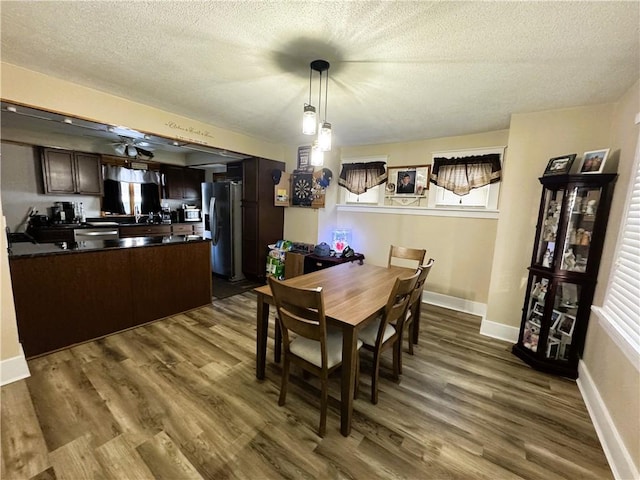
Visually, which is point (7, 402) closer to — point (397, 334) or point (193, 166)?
point (397, 334)

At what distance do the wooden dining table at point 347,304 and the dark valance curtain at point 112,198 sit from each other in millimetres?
4587

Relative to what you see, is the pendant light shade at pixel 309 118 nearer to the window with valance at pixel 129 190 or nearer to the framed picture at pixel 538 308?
the framed picture at pixel 538 308

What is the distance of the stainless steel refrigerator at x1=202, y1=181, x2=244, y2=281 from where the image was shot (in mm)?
4496

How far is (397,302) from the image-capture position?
1.94 metres

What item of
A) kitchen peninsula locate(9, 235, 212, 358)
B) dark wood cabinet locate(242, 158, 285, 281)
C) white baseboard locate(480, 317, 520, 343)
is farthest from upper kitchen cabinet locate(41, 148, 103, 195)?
white baseboard locate(480, 317, 520, 343)

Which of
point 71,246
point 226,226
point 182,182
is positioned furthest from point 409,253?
point 182,182

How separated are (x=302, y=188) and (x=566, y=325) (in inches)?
145

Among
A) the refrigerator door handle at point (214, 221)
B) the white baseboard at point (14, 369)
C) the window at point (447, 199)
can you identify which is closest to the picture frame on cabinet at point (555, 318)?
the window at point (447, 199)

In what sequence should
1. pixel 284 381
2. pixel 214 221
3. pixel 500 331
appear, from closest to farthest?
pixel 284 381 < pixel 500 331 < pixel 214 221

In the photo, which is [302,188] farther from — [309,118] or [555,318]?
[555,318]

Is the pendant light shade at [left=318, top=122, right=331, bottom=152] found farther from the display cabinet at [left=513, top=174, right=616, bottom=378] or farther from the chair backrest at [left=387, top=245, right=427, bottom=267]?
the display cabinet at [left=513, top=174, right=616, bottom=378]

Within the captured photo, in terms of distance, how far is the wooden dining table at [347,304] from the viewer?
5.14 feet

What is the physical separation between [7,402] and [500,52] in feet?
12.9

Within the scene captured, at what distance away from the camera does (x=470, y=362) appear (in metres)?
2.43
